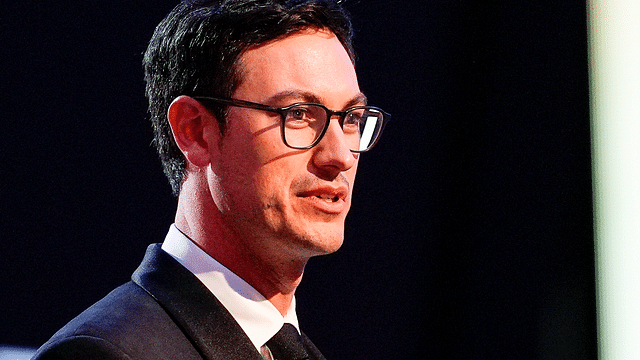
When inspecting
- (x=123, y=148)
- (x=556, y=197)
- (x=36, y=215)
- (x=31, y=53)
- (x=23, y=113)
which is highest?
(x=31, y=53)

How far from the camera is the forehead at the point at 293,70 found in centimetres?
113

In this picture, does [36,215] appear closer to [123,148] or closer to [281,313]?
[123,148]

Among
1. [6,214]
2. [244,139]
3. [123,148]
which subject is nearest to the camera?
[244,139]

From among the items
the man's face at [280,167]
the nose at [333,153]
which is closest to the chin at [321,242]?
the man's face at [280,167]

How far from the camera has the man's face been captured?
1.11m

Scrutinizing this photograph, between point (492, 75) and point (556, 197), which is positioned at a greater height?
point (492, 75)

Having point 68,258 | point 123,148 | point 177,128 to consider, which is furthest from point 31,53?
point 177,128

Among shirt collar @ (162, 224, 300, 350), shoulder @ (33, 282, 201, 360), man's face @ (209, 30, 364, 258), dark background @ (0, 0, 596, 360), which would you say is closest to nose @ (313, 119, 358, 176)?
man's face @ (209, 30, 364, 258)

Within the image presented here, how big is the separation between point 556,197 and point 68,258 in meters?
1.53

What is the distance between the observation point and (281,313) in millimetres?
1184

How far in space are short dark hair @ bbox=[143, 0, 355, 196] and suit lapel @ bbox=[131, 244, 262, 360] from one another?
21 centimetres

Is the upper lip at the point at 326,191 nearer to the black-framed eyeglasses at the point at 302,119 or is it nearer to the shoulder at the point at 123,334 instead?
the black-framed eyeglasses at the point at 302,119

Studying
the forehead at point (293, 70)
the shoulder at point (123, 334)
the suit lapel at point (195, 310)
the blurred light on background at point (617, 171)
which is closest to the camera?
the shoulder at point (123, 334)

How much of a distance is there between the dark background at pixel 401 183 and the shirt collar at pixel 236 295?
72cm
